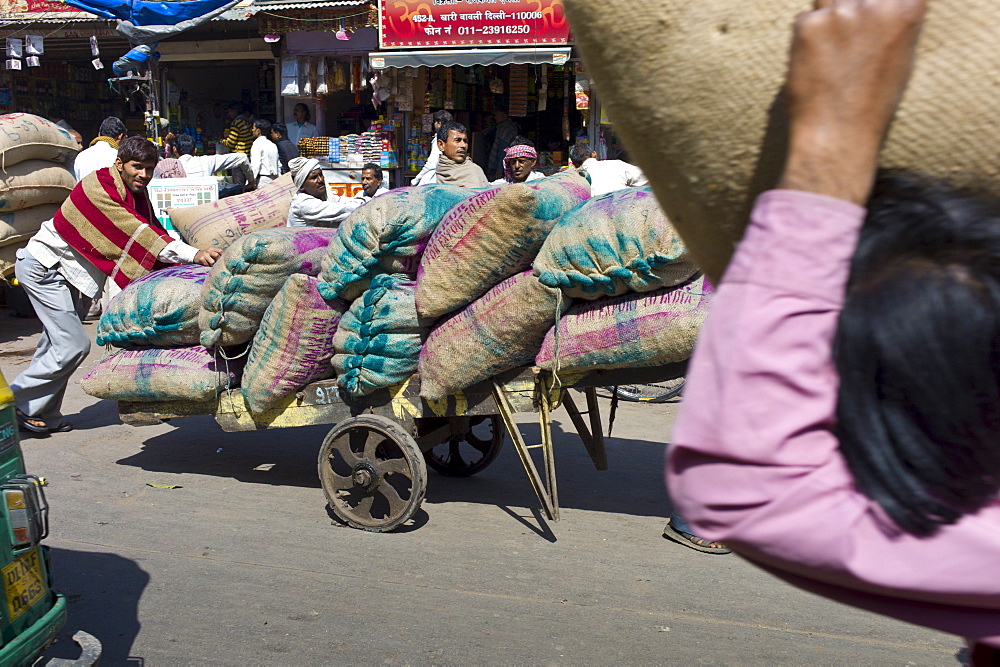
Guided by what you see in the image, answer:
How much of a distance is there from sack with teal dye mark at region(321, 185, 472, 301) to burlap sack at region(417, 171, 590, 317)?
0.10 meters

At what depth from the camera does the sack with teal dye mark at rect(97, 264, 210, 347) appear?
4176 mm

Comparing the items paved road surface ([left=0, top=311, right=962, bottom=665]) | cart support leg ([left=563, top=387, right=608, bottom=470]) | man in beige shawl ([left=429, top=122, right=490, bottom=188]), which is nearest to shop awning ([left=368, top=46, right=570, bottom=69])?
man in beige shawl ([left=429, top=122, right=490, bottom=188])

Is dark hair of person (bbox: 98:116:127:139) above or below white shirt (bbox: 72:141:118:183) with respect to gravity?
above

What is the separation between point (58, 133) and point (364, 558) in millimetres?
5415

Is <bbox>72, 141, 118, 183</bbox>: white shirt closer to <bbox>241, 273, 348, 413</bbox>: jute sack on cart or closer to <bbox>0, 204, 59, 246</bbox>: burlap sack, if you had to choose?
<bbox>0, 204, 59, 246</bbox>: burlap sack

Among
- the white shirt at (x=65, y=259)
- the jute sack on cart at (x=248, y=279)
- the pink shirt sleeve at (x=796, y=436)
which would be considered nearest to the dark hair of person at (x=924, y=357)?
the pink shirt sleeve at (x=796, y=436)

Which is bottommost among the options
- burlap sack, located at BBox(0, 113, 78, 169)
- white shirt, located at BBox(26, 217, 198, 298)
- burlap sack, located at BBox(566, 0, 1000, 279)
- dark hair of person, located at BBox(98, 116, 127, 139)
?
white shirt, located at BBox(26, 217, 198, 298)

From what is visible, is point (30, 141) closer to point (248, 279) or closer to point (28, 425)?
point (28, 425)

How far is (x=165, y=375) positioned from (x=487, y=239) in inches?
71.5

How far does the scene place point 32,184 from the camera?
7.03 metres

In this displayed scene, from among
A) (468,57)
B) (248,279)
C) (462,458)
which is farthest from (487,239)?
(468,57)

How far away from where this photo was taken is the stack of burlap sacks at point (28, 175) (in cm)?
683

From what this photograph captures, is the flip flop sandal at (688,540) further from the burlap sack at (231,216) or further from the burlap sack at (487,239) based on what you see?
the burlap sack at (231,216)

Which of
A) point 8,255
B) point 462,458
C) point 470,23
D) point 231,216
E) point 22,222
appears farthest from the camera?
point 470,23
